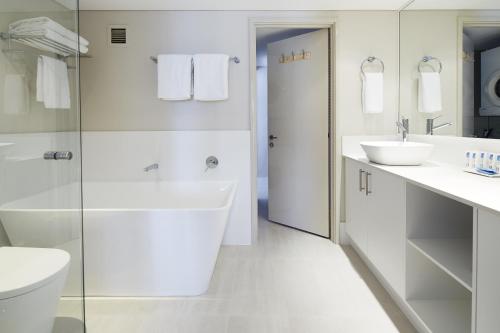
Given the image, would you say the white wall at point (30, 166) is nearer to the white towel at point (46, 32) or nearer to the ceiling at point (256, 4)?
the white towel at point (46, 32)

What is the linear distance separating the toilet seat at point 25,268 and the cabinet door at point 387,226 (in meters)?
1.68

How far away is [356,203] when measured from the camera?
116 inches

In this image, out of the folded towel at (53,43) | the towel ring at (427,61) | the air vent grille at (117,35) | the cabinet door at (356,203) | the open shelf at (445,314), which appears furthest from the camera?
the air vent grille at (117,35)

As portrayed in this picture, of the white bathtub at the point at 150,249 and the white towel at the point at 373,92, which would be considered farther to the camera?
the white towel at the point at 373,92

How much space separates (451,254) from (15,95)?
199 centimetres

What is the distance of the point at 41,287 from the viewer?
1.35 m

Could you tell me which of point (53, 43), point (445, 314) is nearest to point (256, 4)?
point (53, 43)

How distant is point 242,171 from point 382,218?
4.58 ft

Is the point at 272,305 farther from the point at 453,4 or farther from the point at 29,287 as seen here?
the point at 453,4

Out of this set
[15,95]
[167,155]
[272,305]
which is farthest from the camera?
[167,155]

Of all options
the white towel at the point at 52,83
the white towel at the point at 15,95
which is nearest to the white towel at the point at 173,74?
the white towel at the point at 52,83

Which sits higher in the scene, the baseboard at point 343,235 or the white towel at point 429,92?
the white towel at point 429,92

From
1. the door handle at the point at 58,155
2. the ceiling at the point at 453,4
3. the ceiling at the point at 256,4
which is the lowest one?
the door handle at the point at 58,155

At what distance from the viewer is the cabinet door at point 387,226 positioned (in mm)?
2035
